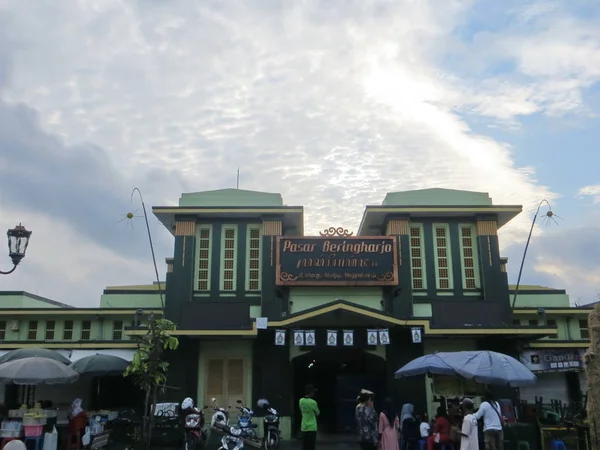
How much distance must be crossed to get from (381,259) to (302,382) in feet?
19.8

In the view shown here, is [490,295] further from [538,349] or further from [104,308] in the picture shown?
[104,308]

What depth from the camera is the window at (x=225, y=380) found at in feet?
66.9

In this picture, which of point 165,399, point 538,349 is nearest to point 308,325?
point 165,399

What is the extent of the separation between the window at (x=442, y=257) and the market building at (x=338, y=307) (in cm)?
4

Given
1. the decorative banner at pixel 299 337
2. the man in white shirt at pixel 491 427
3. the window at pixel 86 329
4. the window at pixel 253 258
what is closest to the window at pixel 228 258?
the window at pixel 253 258

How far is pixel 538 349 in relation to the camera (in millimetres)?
20547

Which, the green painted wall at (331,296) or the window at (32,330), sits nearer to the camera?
the green painted wall at (331,296)

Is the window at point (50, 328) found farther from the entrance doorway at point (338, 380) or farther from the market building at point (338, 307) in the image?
the entrance doorway at point (338, 380)

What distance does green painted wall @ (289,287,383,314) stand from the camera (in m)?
21.1

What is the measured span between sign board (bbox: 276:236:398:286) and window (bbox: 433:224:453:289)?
182cm

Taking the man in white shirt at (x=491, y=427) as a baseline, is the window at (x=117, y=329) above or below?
above

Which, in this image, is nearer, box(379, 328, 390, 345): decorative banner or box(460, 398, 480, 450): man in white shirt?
box(460, 398, 480, 450): man in white shirt

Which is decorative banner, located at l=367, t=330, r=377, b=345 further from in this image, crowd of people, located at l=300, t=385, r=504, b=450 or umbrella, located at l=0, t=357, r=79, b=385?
umbrella, located at l=0, t=357, r=79, b=385

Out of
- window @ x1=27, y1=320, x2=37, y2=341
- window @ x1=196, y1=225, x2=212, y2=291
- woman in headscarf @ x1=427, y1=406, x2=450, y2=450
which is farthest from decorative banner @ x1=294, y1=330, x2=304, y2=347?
window @ x1=27, y1=320, x2=37, y2=341
